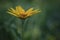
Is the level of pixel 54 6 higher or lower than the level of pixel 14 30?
higher

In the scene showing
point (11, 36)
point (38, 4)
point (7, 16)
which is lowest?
point (11, 36)

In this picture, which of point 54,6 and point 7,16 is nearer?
point 7,16

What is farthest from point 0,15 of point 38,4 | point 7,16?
point 38,4

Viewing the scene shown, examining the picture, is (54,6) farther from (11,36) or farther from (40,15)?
(11,36)

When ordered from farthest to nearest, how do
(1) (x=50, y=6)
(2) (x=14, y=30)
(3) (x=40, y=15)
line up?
(1) (x=50, y=6), (3) (x=40, y=15), (2) (x=14, y=30)

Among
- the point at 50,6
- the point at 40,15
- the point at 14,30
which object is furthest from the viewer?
the point at 50,6

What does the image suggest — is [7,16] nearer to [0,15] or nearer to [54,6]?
[0,15]
